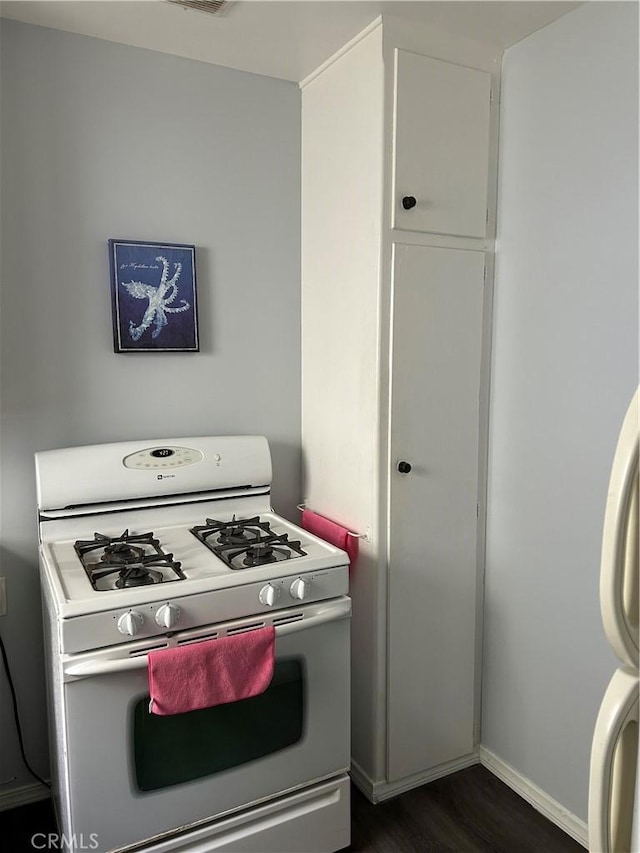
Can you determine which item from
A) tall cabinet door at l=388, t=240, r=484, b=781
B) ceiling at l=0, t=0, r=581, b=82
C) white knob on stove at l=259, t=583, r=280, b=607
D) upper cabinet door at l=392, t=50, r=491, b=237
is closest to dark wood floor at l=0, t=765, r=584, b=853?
tall cabinet door at l=388, t=240, r=484, b=781

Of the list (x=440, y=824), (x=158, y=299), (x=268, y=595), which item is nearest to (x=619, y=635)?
(x=268, y=595)

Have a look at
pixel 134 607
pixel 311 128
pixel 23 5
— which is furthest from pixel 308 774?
pixel 23 5

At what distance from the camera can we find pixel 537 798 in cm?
201

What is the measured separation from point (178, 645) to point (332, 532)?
0.68m

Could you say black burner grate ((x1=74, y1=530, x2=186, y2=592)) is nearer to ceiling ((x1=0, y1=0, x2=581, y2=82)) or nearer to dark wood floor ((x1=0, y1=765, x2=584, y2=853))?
dark wood floor ((x1=0, y1=765, x2=584, y2=853))

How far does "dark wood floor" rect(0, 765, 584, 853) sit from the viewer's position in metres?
1.87

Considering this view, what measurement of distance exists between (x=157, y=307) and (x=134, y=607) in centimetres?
96

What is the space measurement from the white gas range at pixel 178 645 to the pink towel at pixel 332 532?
0.12m

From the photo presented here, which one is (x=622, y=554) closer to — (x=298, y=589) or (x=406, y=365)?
(x=298, y=589)

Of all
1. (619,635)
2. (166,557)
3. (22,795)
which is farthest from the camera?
(22,795)

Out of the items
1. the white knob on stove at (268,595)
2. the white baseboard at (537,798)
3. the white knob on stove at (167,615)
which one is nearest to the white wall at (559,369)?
the white baseboard at (537,798)

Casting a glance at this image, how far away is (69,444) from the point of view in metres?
2.01

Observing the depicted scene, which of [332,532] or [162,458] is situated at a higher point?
[162,458]

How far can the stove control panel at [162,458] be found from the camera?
200cm
